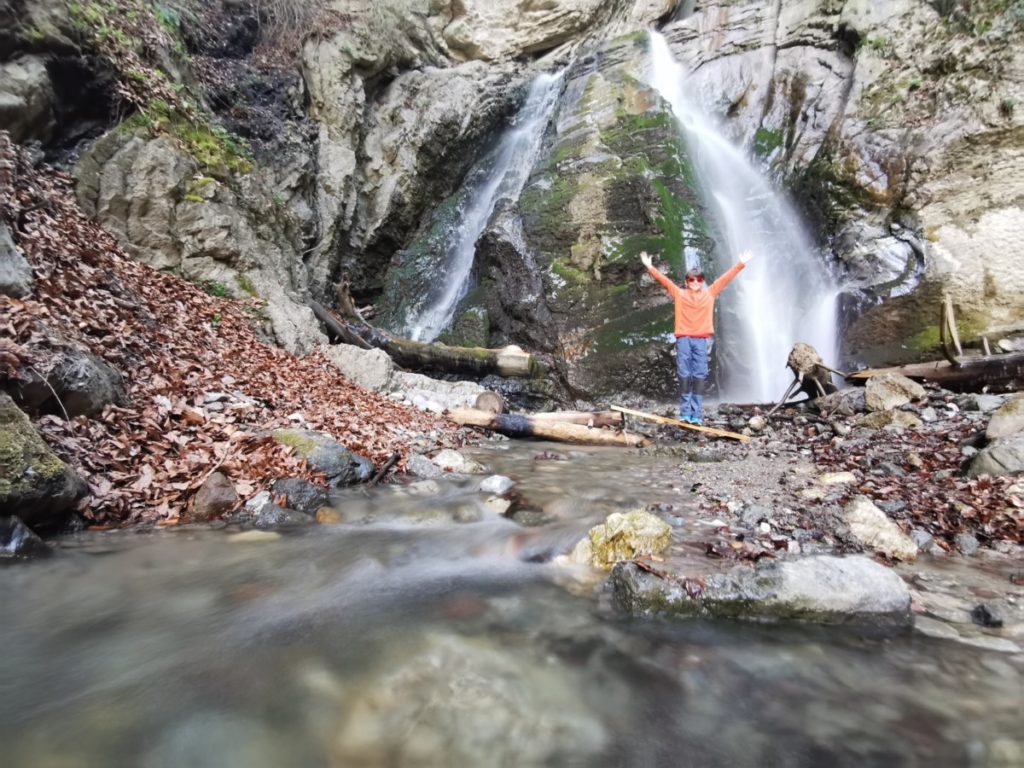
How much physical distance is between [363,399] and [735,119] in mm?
14235

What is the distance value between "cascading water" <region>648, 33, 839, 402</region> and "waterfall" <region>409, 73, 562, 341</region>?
16.0ft

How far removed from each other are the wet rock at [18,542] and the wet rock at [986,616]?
473 cm

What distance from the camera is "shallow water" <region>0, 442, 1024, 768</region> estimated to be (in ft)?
5.55

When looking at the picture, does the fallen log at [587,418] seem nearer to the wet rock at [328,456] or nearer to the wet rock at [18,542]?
the wet rock at [328,456]

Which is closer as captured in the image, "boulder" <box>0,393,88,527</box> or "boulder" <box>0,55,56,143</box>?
"boulder" <box>0,393,88,527</box>

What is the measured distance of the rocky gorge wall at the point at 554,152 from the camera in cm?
824

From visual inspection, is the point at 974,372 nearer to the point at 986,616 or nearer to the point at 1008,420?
the point at 1008,420

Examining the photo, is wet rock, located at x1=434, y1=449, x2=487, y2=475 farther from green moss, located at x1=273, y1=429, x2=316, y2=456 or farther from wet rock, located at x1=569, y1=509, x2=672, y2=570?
wet rock, located at x1=569, y1=509, x2=672, y2=570

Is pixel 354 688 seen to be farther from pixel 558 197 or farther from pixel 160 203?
pixel 558 197

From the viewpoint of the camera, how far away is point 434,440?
260 inches

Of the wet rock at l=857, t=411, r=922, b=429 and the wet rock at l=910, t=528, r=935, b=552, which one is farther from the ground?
the wet rock at l=857, t=411, r=922, b=429

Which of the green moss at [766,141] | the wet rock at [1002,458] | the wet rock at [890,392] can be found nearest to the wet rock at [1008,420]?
the wet rock at [1002,458]

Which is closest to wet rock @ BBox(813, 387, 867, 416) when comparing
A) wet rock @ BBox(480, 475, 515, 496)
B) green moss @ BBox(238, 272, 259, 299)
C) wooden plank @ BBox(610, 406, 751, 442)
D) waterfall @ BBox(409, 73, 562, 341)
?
wooden plank @ BBox(610, 406, 751, 442)

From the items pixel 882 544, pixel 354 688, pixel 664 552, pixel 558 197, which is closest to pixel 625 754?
pixel 354 688
